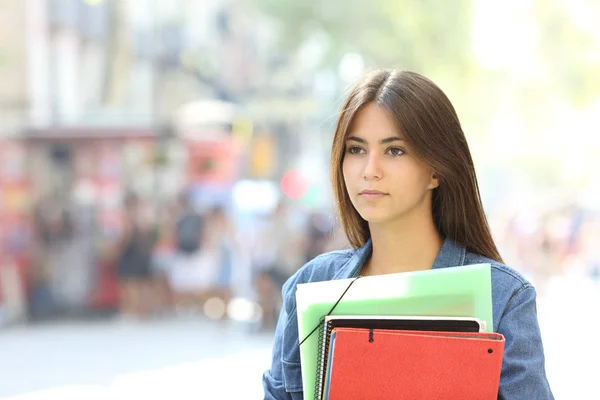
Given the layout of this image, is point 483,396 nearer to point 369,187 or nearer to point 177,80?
point 369,187

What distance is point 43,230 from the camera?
1299 centimetres

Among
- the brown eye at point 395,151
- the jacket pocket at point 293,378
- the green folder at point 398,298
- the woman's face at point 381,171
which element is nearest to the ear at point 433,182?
the woman's face at point 381,171

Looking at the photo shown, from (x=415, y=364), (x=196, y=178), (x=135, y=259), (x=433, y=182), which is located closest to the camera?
(x=415, y=364)

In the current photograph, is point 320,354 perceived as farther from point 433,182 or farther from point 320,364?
point 433,182

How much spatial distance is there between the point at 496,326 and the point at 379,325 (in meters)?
0.27

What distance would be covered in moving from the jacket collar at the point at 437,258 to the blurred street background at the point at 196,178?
4414 mm

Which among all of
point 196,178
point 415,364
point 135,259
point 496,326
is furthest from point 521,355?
point 196,178

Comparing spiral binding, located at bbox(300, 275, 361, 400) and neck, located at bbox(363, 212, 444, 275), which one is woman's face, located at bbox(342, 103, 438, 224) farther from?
spiral binding, located at bbox(300, 275, 361, 400)

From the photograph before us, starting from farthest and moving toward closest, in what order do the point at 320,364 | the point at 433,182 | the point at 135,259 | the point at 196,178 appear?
1. the point at 196,178
2. the point at 135,259
3. the point at 433,182
4. the point at 320,364

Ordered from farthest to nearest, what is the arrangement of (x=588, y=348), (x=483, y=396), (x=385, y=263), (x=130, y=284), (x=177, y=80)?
(x=177, y=80), (x=130, y=284), (x=588, y=348), (x=385, y=263), (x=483, y=396)

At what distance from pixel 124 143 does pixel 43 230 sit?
163cm

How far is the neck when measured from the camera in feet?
7.55

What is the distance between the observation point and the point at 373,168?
2.16 metres

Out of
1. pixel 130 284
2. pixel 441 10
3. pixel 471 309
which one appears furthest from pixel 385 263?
pixel 441 10
